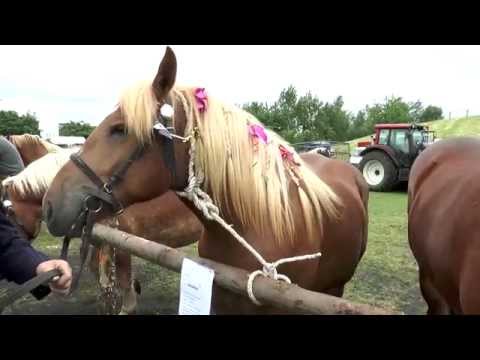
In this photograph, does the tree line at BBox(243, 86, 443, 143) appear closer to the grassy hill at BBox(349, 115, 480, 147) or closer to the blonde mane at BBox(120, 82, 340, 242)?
the grassy hill at BBox(349, 115, 480, 147)

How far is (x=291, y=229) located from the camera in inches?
74.7

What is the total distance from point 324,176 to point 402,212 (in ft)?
23.9

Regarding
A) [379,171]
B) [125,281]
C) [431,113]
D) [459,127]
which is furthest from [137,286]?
[431,113]

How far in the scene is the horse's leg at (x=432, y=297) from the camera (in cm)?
307

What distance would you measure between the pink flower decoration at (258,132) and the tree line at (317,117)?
32688 millimetres

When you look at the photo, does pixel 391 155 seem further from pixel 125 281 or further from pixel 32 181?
pixel 32 181

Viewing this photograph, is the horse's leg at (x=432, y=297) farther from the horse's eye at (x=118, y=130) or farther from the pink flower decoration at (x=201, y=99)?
the horse's eye at (x=118, y=130)

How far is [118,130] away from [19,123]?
160 feet

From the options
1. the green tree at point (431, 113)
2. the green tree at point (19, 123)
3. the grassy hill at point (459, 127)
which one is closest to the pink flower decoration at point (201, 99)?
the grassy hill at point (459, 127)

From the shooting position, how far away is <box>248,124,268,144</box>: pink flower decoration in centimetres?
187

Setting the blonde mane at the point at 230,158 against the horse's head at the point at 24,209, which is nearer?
the blonde mane at the point at 230,158

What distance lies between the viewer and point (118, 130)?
1.77 metres

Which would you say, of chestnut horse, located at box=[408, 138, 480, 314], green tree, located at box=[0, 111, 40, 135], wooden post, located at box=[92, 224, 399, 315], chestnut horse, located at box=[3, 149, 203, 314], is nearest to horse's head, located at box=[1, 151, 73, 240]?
chestnut horse, located at box=[3, 149, 203, 314]

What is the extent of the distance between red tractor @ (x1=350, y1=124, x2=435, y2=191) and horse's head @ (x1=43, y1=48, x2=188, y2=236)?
13038 millimetres
